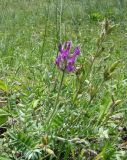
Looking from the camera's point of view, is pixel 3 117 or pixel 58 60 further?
pixel 3 117

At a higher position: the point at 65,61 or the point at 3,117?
the point at 65,61

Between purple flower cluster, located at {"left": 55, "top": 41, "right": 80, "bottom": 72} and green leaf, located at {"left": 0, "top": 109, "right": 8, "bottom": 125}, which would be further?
green leaf, located at {"left": 0, "top": 109, "right": 8, "bottom": 125}

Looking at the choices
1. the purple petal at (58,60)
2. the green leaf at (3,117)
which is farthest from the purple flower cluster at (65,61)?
the green leaf at (3,117)

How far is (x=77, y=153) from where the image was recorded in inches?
72.3

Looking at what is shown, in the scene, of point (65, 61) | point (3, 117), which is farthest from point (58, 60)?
point (3, 117)

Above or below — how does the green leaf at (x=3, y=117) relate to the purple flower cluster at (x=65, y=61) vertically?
below

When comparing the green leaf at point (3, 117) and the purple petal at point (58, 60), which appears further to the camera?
the green leaf at point (3, 117)

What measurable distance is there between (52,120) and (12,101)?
0.28m

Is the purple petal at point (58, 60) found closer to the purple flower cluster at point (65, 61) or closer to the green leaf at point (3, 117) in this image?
the purple flower cluster at point (65, 61)

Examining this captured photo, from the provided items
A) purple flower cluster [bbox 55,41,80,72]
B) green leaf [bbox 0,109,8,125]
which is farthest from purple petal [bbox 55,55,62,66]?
green leaf [bbox 0,109,8,125]

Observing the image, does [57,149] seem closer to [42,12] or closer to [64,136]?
[64,136]

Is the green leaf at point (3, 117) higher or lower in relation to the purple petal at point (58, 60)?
lower

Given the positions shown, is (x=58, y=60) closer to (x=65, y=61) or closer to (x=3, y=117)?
(x=65, y=61)

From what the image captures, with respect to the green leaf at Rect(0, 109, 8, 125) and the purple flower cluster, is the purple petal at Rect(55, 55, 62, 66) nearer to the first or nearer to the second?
the purple flower cluster
